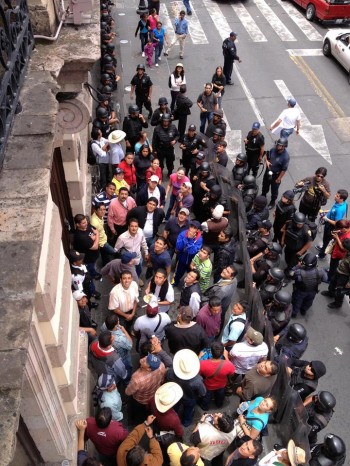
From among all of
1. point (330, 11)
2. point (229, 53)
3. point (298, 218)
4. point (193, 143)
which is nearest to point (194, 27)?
point (229, 53)

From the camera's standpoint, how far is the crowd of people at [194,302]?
5586mm

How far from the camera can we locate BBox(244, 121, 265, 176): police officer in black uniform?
422 inches

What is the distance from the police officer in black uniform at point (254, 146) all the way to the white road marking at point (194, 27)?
9114mm

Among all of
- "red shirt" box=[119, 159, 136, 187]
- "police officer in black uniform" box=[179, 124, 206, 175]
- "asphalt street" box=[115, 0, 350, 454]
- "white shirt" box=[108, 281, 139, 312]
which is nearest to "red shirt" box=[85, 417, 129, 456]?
"white shirt" box=[108, 281, 139, 312]

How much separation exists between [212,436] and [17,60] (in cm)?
456

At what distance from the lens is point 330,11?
19.0 metres

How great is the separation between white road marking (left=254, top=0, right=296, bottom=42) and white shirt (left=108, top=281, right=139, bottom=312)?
15.5 meters

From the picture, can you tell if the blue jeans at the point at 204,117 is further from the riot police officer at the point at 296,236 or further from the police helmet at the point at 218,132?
the riot police officer at the point at 296,236

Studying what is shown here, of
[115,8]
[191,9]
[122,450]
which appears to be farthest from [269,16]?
[122,450]

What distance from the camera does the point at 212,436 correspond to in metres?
5.54

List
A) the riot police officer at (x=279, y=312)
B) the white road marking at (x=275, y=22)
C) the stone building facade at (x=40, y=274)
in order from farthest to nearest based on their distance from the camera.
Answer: the white road marking at (x=275, y=22)
the riot police officer at (x=279, y=312)
the stone building facade at (x=40, y=274)

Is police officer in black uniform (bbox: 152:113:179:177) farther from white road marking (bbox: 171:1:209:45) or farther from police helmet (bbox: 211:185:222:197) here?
white road marking (bbox: 171:1:209:45)

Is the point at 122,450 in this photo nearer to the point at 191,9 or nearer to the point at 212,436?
the point at 212,436

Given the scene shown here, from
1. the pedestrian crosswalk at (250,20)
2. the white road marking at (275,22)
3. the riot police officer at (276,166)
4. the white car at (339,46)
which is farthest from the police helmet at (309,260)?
the white road marking at (275,22)
